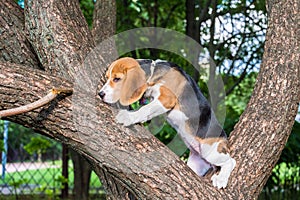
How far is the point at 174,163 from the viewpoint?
8.79ft

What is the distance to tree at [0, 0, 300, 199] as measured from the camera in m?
2.61

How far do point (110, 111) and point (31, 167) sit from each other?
8.35m

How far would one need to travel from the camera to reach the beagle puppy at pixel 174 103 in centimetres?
267

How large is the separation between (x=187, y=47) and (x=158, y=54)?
388mm

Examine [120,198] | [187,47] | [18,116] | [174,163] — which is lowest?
[120,198]

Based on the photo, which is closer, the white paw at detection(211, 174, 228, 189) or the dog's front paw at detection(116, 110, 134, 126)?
the dog's front paw at detection(116, 110, 134, 126)

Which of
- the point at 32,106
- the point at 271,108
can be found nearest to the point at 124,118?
the point at 32,106

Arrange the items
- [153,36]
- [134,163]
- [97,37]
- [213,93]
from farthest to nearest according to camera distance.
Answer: [153,36] < [213,93] < [97,37] < [134,163]

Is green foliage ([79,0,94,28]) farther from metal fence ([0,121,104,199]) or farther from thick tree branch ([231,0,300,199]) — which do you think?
thick tree branch ([231,0,300,199])

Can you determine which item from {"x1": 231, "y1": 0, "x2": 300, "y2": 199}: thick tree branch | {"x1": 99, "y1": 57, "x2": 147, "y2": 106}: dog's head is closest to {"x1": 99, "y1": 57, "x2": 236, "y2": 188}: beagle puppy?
{"x1": 99, "y1": 57, "x2": 147, "y2": 106}: dog's head

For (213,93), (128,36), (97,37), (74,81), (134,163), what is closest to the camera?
(134,163)

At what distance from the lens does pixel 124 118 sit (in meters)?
2.64

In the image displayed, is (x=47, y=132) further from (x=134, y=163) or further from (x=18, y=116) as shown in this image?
(x=134, y=163)

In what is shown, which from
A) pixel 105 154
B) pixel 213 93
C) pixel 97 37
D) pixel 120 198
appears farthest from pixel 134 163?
pixel 213 93
